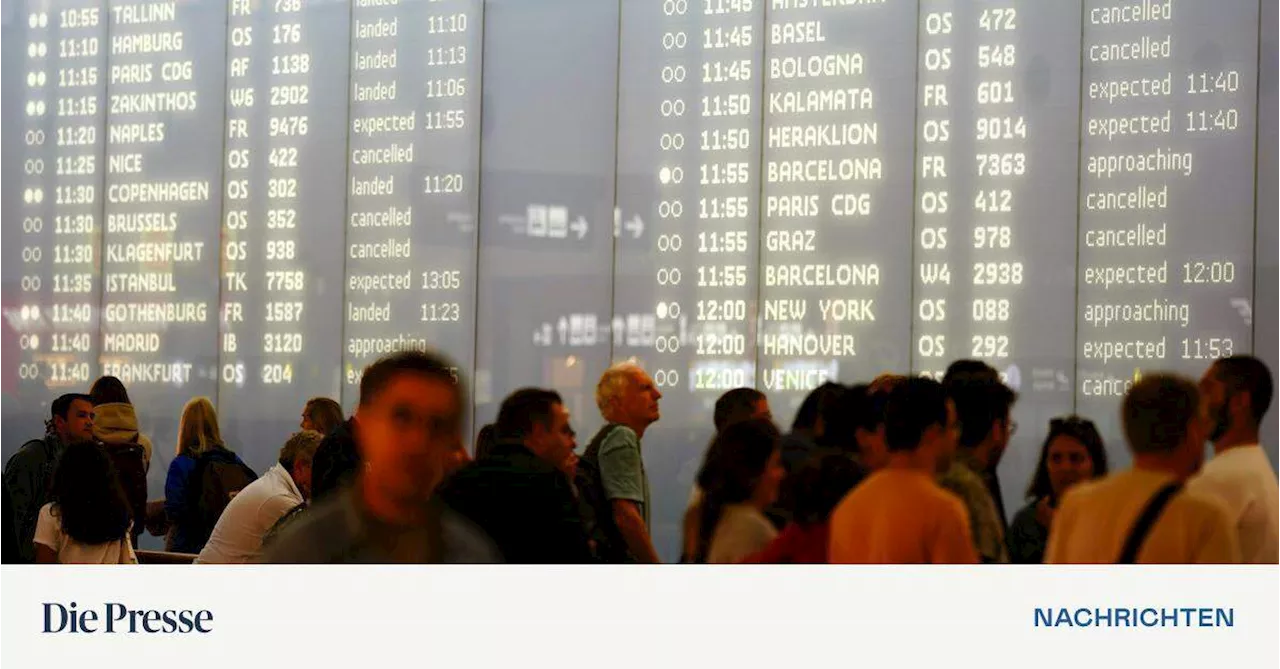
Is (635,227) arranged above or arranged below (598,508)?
above

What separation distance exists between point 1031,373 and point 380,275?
5.18 feet

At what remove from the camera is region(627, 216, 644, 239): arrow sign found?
366 cm

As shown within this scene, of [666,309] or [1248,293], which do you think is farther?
[666,309]

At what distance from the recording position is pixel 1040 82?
3.51 metres

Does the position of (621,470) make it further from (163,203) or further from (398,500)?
(163,203)

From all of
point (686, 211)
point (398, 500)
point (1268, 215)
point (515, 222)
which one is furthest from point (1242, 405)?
point (398, 500)

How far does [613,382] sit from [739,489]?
390 mm

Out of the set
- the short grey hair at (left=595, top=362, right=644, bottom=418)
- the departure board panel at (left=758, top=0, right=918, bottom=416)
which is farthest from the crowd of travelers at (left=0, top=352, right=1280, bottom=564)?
the departure board panel at (left=758, top=0, right=918, bottom=416)

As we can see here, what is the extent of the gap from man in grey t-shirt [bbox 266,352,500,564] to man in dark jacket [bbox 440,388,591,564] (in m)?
0.05

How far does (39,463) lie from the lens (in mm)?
3818

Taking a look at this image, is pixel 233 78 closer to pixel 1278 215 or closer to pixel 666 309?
pixel 666 309
